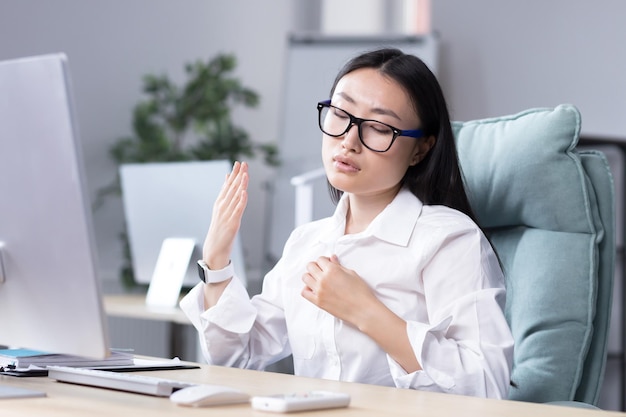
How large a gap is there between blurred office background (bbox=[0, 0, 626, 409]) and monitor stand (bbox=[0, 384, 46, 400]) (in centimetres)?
290

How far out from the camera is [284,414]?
3.26 feet

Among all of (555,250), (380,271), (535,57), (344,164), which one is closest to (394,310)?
(380,271)

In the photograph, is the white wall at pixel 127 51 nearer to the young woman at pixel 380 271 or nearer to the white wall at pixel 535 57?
the white wall at pixel 535 57

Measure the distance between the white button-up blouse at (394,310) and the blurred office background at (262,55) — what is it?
230cm

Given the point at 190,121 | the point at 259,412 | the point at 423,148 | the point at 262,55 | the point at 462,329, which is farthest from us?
the point at 262,55

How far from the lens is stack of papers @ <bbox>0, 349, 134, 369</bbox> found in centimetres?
134

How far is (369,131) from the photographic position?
1507 millimetres

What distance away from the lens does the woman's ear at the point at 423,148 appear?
5.23ft

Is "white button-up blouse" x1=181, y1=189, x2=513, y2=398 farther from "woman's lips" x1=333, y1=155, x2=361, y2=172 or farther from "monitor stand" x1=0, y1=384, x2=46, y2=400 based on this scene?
"monitor stand" x1=0, y1=384, x2=46, y2=400

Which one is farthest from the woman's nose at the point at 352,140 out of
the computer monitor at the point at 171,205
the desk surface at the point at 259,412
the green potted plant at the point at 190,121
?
the green potted plant at the point at 190,121

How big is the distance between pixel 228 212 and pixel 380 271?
0.88 ft

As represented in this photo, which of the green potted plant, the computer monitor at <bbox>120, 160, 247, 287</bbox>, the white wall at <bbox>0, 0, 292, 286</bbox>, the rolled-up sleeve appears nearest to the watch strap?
the rolled-up sleeve

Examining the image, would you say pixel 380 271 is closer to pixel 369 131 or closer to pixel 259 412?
pixel 369 131

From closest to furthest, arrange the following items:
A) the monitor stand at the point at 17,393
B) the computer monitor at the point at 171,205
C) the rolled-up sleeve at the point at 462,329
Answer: the monitor stand at the point at 17,393 < the rolled-up sleeve at the point at 462,329 < the computer monitor at the point at 171,205
